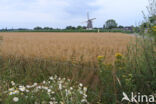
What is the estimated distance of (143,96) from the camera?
95.1 inches

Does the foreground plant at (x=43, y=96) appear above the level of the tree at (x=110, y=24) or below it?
below

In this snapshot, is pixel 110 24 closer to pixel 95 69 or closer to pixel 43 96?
pixel 95 69

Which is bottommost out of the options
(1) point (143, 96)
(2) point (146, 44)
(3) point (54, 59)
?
(1) point (143, 96)

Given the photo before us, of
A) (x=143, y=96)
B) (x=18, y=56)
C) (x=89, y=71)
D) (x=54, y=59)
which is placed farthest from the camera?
(x=18, y=56)

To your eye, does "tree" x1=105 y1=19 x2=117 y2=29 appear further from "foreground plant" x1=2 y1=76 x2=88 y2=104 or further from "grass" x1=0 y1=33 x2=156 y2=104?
"foreground plant" x1=2 y1=76 x2=88 y2=104

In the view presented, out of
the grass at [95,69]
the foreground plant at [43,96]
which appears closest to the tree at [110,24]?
the grass at [95,69]

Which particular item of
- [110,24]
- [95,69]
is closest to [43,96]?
[95,69]

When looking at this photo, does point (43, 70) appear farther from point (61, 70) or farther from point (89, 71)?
point (89, 71)

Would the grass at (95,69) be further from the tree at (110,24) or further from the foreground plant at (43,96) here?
the tree at (110,24)

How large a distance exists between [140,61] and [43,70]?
85.9 inches

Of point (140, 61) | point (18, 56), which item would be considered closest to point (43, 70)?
point (18, 56)

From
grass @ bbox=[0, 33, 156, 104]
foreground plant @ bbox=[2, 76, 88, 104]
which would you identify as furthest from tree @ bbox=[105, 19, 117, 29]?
foreground plant @ bbox=[2, 76, 88, 104]

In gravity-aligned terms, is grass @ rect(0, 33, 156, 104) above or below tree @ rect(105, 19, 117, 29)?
below

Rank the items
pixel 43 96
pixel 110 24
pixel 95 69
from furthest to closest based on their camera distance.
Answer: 1. pixel 110 24
2. pixel 95 69
3. pixel 43 96
